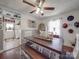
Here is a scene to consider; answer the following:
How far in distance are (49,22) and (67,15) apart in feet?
5.82

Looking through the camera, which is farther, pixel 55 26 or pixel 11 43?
pixel 55 26

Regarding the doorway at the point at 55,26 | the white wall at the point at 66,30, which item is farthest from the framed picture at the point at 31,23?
the white wall at the point at 66,30

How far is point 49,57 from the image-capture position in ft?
6.73

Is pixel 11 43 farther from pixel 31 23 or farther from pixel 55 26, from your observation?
pixel 55 26

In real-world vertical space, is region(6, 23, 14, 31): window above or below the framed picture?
below

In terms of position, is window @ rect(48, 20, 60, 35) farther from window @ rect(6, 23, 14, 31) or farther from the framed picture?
window @ rect(6, 23, 14, 31)

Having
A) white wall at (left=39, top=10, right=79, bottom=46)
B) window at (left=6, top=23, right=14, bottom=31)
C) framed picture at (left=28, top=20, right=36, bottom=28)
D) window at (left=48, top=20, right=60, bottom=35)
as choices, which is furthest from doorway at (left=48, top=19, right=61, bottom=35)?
window at (left=6, top=23, right=14, bottom=31)

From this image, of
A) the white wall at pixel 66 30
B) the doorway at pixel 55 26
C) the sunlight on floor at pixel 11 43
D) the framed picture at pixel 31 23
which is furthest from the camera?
the framed picture at pixel 31 23

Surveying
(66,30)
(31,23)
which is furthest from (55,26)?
(31,23)

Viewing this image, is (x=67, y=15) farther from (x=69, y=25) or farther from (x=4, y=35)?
(x=4, y=35)

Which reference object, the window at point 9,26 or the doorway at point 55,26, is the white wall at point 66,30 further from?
the window at point 9,26

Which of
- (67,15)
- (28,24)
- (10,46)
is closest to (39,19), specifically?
(28,24)

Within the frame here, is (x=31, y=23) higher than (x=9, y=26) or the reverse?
higher

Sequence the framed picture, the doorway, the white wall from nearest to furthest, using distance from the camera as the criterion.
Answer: the white wall < the doorway < the framed picture
